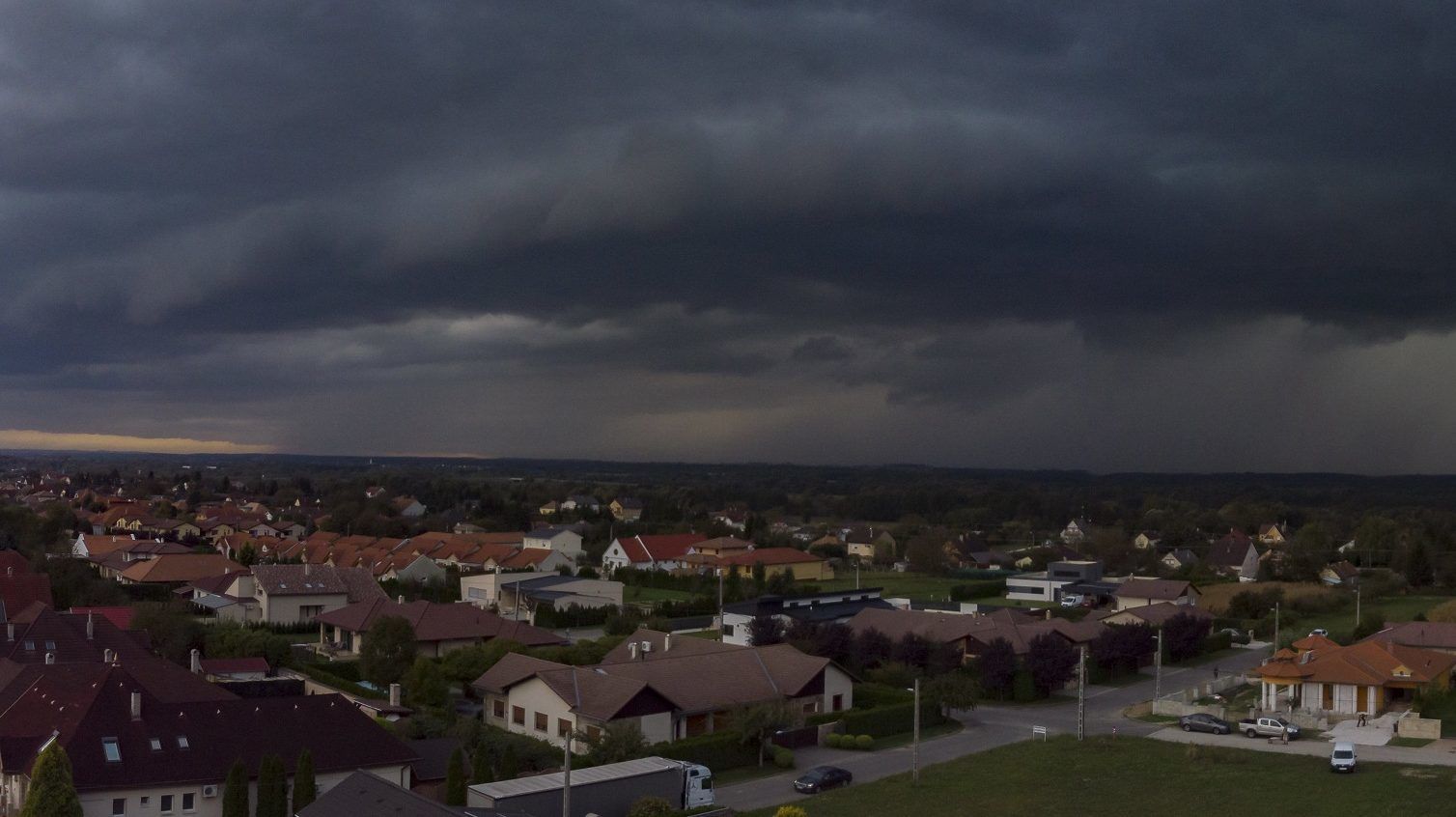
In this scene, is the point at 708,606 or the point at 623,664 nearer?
the point at 623,664

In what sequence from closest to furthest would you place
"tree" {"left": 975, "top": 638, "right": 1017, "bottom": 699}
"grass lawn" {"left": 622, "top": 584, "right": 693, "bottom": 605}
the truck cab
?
the truck cab
"tree" {"left": 975, "top": 638, "right": 1017, "bottom": 699}
"grass lawn" {"left": 622, "top": 584, "right": 693, "bottom": 605}

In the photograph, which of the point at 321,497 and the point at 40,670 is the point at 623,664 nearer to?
the point at 40,670

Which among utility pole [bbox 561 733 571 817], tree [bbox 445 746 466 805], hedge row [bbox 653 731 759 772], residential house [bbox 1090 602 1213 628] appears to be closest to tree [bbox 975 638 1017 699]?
hedge row [bbox 653 731 759 772]

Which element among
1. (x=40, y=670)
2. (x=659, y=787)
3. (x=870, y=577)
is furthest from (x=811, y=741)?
(x=870, y=577)

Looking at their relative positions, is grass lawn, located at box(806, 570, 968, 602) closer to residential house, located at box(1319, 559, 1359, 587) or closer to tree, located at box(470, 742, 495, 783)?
residential house, located at box(1319, 559, 1359, 587)

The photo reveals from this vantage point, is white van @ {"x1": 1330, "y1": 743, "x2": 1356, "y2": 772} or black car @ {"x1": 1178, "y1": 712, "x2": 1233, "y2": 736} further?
black car @ {"x1": 1178, "y1": 712, "x2": 1233, "y2": 736}

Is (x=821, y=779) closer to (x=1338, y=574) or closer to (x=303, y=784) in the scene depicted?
(x=303, y=784)
